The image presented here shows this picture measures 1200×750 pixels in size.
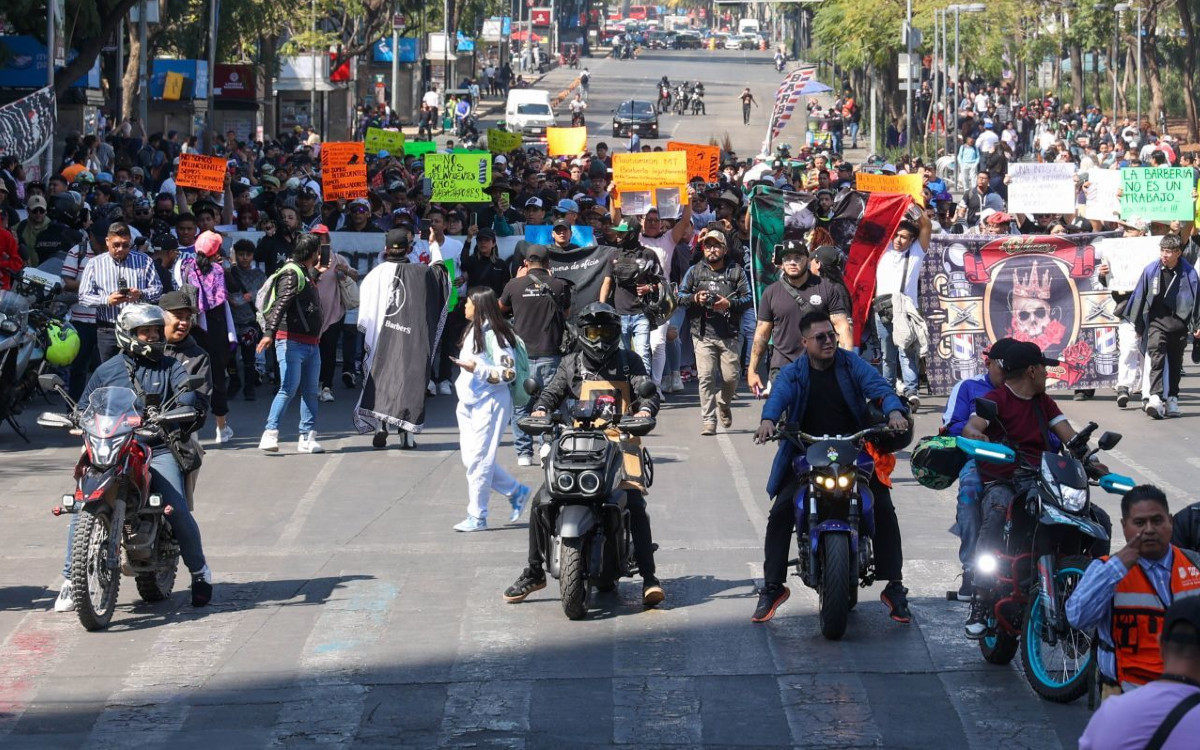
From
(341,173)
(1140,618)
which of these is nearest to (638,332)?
(341,173)

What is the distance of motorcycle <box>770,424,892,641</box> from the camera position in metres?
9.09

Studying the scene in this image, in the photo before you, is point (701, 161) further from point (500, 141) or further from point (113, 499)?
point (113, 499)

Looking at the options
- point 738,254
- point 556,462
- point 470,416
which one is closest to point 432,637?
point 556,462

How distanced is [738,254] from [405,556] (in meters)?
7.95

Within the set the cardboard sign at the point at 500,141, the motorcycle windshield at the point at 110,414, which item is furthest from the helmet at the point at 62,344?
the cardboard sign at the point at 500,141

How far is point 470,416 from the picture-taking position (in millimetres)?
12547

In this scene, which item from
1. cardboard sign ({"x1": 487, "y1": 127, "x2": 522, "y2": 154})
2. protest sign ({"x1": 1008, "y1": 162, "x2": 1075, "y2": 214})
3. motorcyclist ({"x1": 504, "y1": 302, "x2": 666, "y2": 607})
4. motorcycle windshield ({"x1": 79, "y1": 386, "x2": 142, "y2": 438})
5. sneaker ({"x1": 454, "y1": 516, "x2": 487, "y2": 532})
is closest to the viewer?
motorcycle windshield ({"x1": 79, "y1": 386, "x2": 142, "y2": 438})

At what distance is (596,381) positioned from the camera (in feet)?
34.6

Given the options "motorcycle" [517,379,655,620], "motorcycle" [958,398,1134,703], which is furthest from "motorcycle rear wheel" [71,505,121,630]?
"motorcycle" [958,398,1134,703]

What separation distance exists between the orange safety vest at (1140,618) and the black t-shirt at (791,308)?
7.23 metres

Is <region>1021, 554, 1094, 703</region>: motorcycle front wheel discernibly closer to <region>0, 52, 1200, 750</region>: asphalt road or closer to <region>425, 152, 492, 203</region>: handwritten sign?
<region>0, 52, 1200, 750</region>: asphalt road

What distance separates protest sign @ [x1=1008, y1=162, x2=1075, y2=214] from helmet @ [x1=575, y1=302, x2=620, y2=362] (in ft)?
38.9

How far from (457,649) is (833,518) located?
6.46ft

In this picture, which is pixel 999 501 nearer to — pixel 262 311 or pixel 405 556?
pixel 405 556
